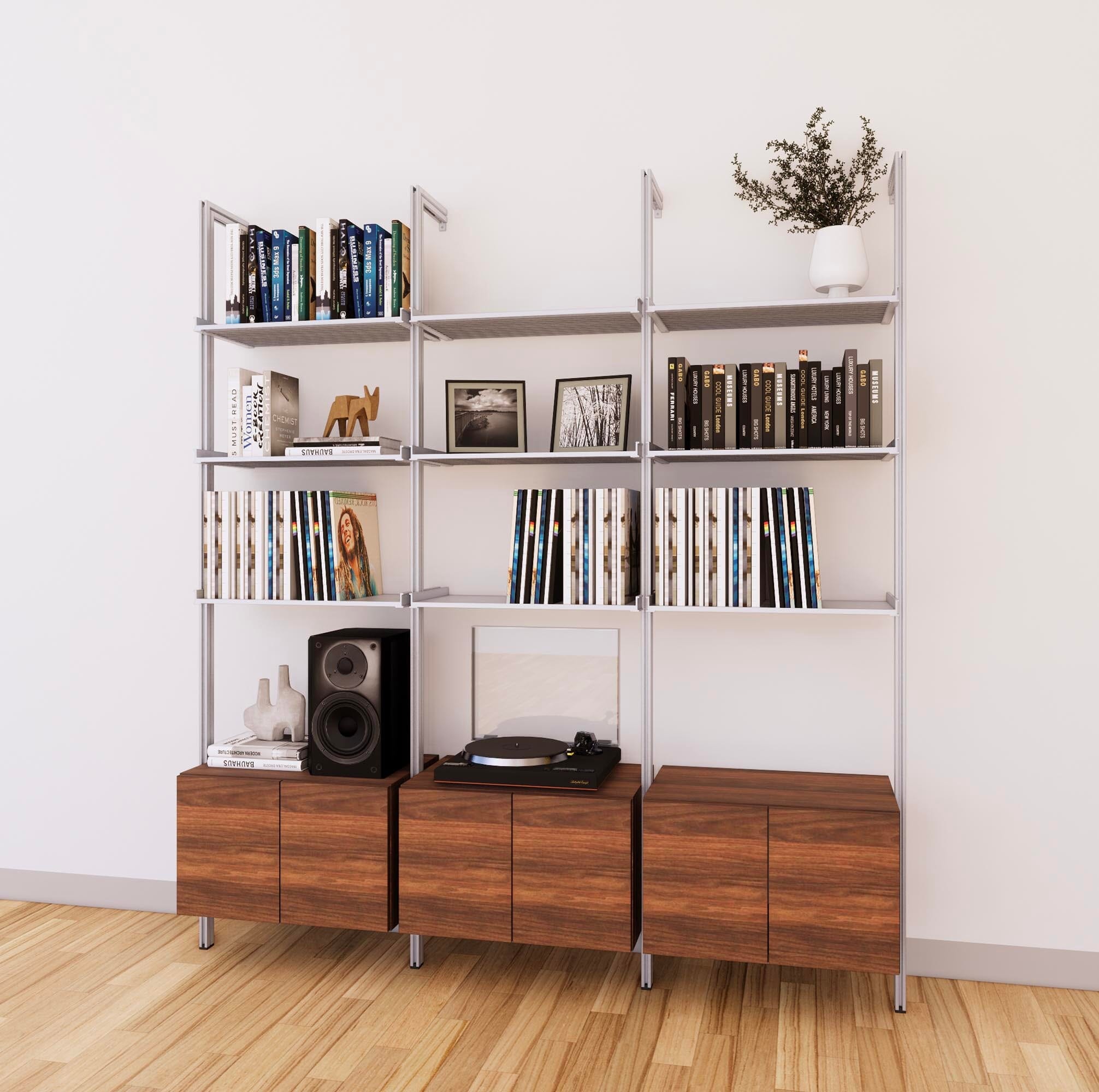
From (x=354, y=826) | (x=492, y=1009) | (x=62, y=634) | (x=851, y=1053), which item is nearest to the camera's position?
(x=851, y=1053)

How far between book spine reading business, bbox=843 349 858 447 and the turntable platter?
1.18 metres

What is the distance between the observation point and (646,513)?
2764 millimetres

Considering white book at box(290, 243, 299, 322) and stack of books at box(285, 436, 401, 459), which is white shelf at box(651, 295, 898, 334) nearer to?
stack of books at box(285, 436, 401, 459)

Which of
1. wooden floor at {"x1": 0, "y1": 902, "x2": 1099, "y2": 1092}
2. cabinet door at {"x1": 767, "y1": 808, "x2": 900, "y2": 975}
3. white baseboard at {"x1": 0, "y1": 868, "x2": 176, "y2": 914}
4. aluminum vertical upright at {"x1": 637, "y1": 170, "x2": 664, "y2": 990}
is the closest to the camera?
wooden floor at {"x1": 0, "y1": 902, "x2": 1099, "y2": 1092}

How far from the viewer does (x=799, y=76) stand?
2.97 meters

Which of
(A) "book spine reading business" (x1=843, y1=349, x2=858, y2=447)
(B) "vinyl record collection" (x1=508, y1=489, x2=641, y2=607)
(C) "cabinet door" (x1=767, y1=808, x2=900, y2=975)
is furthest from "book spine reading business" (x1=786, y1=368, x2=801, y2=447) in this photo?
(C) "cabinet door" (x1=767, y1=808, x2=900, y2=975)

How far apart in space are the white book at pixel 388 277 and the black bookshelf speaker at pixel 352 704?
965 millimetres

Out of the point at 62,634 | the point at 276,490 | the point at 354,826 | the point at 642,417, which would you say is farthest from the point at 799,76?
the point at 62,634

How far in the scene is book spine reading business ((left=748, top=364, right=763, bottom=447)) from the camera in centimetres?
271

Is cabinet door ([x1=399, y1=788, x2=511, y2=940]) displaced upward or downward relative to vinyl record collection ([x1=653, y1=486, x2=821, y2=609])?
downward

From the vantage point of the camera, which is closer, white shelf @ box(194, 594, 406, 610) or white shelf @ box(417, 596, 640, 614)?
white shelf @ box(417, 596, 640, 614)

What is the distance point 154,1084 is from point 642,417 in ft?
6.68

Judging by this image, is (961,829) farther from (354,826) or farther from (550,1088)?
(354,826)

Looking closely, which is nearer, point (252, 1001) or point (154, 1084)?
point (154, 1084)
